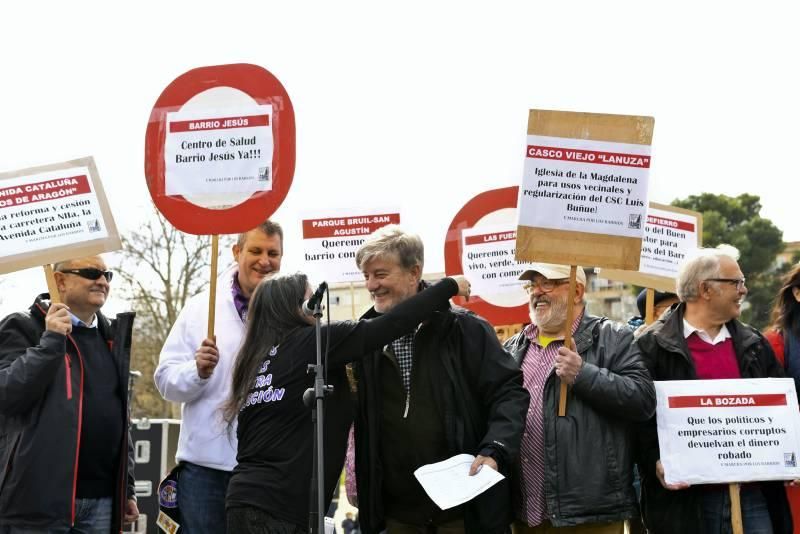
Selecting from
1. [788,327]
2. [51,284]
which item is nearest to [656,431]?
[788,327]

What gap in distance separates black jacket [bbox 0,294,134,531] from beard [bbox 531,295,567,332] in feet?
7.86

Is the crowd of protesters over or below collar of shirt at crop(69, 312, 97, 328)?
below

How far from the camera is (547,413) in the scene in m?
5.50

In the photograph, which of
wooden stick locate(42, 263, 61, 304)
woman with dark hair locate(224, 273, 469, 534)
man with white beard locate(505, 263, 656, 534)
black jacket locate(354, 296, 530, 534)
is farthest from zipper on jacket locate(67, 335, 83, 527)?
man with white beard locate(505, 263, 656, 534)

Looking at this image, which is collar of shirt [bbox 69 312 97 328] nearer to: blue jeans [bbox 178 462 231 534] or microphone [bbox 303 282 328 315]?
blue jeans [bbox 178 462 231 534]

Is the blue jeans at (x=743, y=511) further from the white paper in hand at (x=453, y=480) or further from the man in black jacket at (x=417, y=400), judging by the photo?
the white paper in hand at (x=453, y=480)

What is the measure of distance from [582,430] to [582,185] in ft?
4.19

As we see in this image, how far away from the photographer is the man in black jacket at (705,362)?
18.2 feet

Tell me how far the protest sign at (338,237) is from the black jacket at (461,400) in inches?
117

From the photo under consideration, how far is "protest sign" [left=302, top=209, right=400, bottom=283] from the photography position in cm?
831

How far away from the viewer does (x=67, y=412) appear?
5.77m

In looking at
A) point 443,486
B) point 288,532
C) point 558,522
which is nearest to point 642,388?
point 558,522

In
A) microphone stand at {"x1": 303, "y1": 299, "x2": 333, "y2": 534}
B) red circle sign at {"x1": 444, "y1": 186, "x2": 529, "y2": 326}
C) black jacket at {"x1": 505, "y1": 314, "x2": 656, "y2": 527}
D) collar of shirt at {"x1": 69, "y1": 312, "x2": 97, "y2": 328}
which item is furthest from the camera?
red circle sign at {"x1": 444, "y1": 186, "x2": 529, "y2": 326}

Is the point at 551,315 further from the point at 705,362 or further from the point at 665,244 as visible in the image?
the point at 665,244
